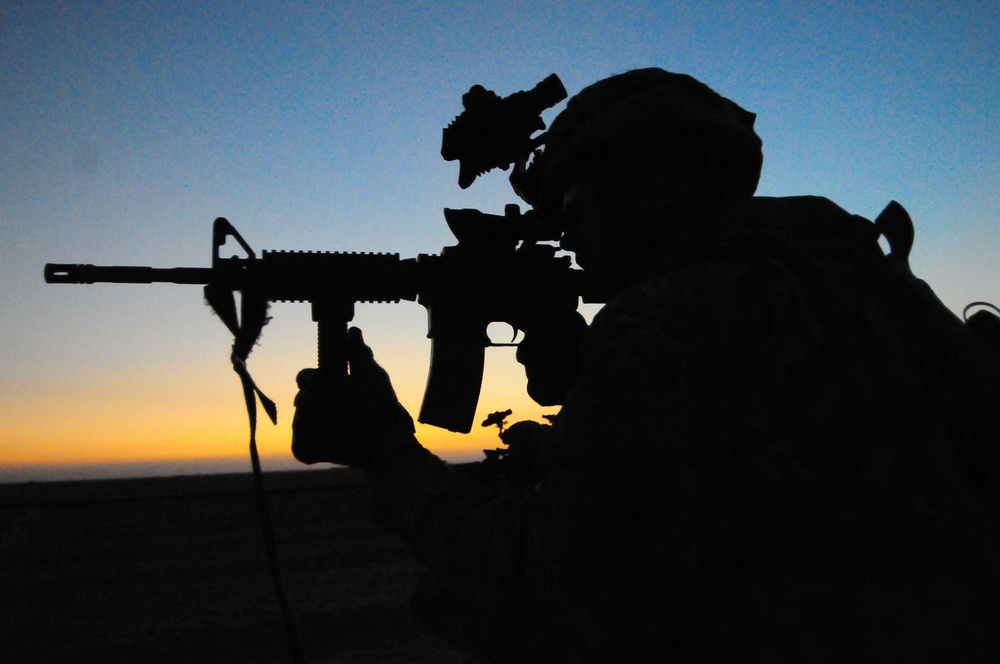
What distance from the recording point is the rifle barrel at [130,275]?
362cm

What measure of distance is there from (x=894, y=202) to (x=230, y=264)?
9.61ft

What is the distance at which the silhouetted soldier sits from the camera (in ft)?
4.73

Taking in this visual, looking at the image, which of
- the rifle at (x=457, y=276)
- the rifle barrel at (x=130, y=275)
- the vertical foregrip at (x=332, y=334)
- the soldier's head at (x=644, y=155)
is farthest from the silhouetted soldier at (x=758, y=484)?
the rifle barrel at (x=130, y=275)

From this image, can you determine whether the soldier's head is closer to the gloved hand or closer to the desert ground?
the gloved hand

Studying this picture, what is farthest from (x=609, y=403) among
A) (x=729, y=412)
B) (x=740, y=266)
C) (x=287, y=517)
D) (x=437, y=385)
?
(x=287, y=517)

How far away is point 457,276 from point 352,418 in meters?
1.56

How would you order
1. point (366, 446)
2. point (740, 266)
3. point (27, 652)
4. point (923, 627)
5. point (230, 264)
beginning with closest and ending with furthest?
point (923, 627) < point (740, 266) < point (366, 446) < point (230, 264) < point (27, 652)

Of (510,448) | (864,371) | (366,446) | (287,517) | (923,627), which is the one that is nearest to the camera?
(923,627)

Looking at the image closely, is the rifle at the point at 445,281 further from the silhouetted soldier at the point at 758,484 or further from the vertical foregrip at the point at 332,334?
the silhouetted soldier at the point at 758,484

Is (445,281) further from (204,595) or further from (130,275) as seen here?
(204,595)

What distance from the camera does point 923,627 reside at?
1413 millimetres

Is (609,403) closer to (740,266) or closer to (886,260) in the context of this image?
(740,266)

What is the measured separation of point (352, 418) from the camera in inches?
92.8

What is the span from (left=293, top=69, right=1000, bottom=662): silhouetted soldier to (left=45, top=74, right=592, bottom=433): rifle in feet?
6.53
